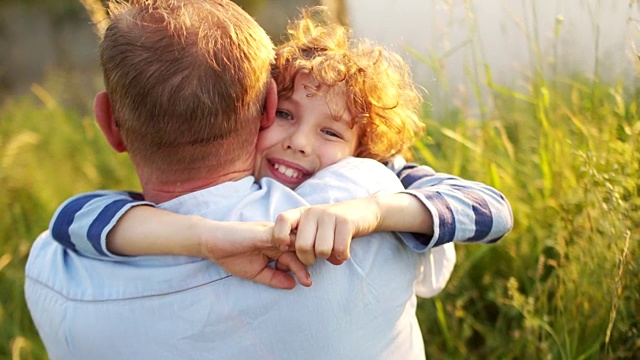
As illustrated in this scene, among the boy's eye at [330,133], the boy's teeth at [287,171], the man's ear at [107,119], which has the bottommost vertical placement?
the boy's teeth at [287,171]

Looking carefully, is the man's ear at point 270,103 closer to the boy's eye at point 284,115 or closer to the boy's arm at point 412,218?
the boy's eye at point 284,115

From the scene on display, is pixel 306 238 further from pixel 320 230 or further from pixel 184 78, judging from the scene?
pixel 184 78

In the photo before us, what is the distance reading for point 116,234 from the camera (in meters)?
1.74

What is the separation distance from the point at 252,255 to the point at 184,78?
366 mm

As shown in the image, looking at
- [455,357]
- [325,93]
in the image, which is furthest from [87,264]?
[455,357]

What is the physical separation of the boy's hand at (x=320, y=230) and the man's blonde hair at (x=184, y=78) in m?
0.28

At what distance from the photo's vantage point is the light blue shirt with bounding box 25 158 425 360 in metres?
1.67

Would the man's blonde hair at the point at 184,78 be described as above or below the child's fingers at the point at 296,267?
above

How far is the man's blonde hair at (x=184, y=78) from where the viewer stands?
1.69 meters

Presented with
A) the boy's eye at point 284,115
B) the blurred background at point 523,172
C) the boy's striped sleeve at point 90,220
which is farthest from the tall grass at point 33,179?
the boy's eye at point 284,115

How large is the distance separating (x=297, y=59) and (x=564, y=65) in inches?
83.4

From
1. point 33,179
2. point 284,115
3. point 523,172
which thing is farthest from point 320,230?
point 33,179

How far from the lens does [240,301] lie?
1667 mm

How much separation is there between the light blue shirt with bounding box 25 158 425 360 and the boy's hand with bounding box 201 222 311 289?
0.03 m
